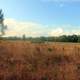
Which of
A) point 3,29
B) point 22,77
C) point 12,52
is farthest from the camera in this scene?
point 3,29

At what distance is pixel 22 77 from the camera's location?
11.2 metres

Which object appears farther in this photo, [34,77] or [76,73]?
[76,73]

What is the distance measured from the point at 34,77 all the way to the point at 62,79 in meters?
1.16

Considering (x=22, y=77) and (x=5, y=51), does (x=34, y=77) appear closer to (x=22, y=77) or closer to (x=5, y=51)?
(x=22, y=77)

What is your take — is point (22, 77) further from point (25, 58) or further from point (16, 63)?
point (25, 58)

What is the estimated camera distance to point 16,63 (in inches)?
563

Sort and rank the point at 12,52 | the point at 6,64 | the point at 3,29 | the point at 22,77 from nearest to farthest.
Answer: the point at 22,77 < the point at 6,64 < the point at 12,52 < the point at 3,29

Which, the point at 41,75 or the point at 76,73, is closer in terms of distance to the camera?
the point at 41,75

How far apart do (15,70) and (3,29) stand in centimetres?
3419

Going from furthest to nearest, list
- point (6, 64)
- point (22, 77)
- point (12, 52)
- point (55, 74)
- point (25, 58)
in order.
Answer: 1. point (12, 52)
2. point (25, 58)
3. point (6, 64)
4. point (55, 74)
5. point (22, 77)

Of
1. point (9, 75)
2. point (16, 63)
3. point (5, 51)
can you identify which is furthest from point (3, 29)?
point (9, 75)

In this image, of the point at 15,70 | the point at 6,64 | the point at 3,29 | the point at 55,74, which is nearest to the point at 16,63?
the point at 6,64

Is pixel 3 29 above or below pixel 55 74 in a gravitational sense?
above

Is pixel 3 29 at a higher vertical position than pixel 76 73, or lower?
higher
